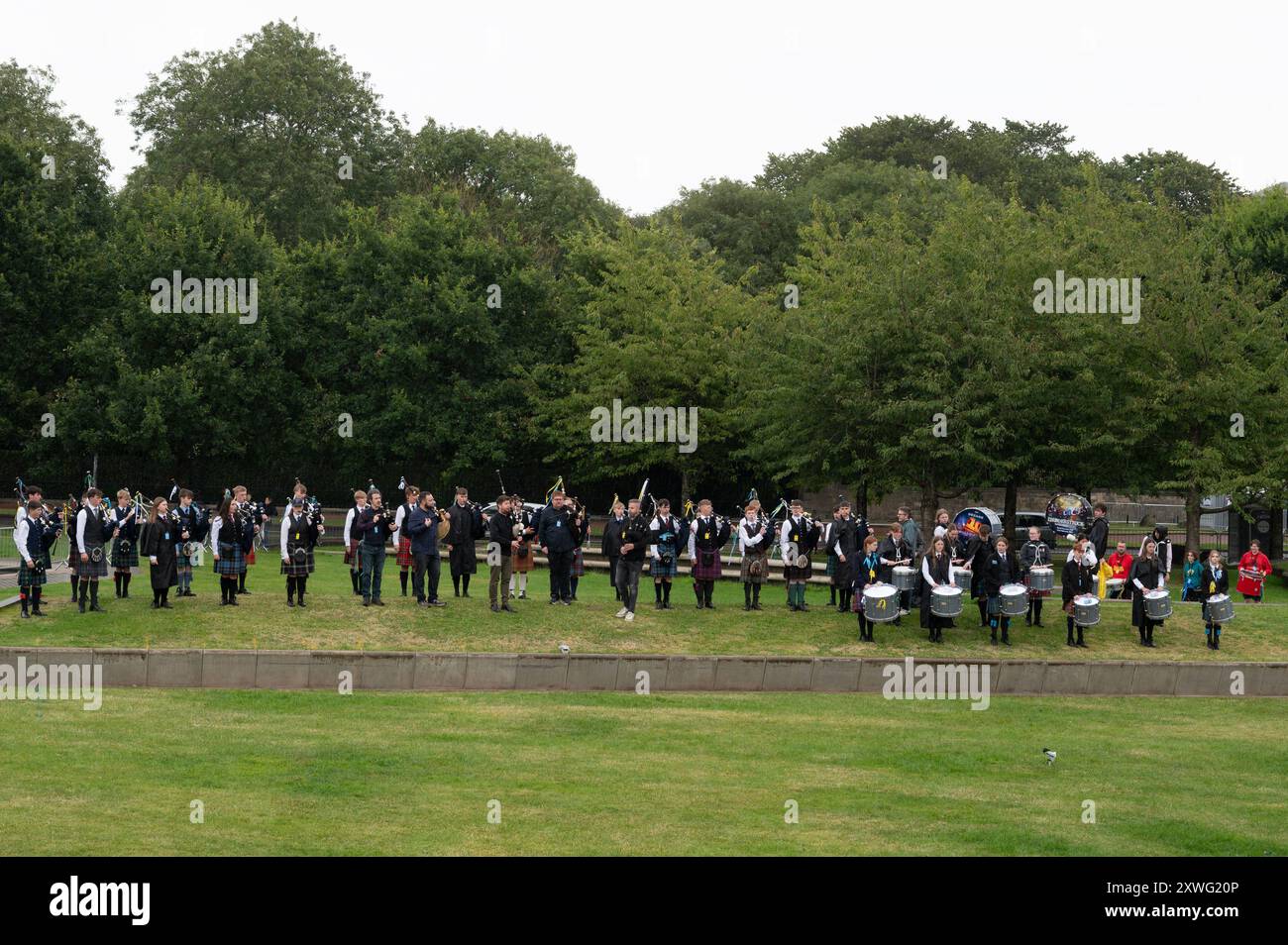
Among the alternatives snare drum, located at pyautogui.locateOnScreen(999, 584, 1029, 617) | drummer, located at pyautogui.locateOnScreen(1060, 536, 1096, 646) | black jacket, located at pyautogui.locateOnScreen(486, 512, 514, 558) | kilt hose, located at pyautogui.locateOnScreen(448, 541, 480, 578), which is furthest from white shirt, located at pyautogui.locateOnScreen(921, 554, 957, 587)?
kilt hose, located at pyautogui.locateOnScreen(448, 541, 480, 578)

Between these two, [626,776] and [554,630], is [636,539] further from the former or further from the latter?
[626,776]

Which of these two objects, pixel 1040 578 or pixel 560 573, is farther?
pixel 560 573

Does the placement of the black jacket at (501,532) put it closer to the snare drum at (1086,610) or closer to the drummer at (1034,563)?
the drummer at (1034,563)

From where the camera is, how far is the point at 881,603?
93.9 feet

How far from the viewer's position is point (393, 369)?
5750cm

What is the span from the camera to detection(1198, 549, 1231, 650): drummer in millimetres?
30562

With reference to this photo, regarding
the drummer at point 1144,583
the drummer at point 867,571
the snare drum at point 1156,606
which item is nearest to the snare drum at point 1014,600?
the drummer at point 867,571

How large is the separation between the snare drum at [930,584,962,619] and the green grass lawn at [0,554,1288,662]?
2.14 feet

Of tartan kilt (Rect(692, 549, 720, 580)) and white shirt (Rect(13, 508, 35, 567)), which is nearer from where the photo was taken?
white shirt (Rect(13, 508, 35, 567))

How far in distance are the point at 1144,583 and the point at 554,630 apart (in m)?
11.3

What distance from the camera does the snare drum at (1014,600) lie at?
29016 millimetres

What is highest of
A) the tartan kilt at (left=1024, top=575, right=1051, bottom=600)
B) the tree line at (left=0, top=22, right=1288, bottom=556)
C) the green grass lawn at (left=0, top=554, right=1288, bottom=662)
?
the tree line at (left=0, top=22, right=1288, bottom=556)

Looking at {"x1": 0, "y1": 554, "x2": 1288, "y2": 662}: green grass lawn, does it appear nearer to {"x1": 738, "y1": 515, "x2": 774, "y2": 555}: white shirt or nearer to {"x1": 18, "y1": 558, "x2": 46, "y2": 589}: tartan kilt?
{"x1": 18, "y1": 558, "x2": 46, "y2": 589}: tartan kilt

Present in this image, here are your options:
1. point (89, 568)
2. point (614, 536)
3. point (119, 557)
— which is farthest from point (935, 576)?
point (89, 568)
